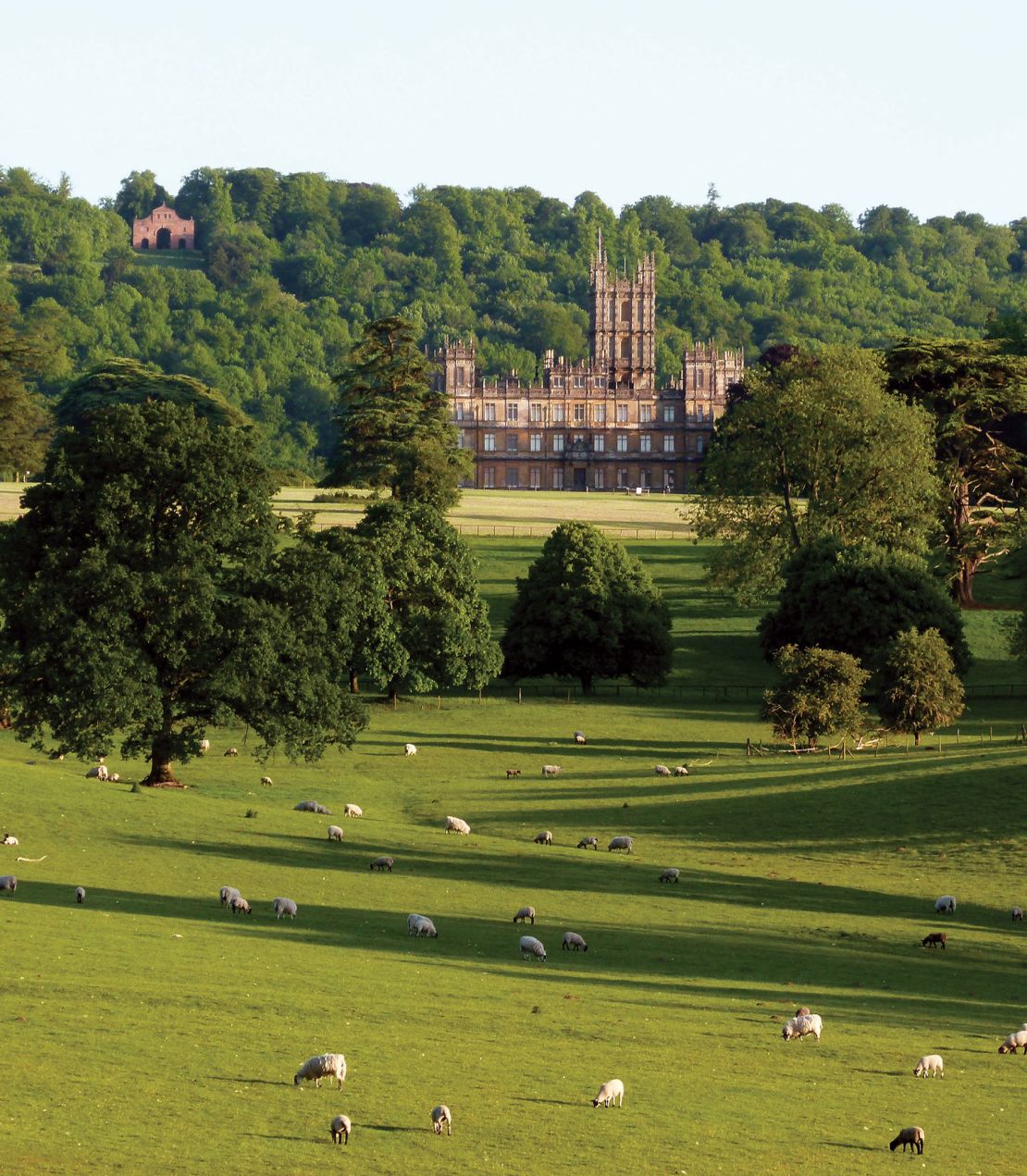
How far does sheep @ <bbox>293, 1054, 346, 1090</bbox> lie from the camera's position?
25234 millimetres

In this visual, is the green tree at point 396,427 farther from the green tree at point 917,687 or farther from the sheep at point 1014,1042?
the sheep at point 1014,1042

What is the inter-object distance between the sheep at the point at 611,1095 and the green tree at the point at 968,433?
3184 inches

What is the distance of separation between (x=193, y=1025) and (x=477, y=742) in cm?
4678

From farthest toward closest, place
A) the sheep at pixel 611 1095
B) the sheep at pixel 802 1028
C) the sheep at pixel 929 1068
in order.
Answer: the sheep at pixel 802 1028 → the sheep at pixel 929 1068 → the sheep at pixel 611 1095

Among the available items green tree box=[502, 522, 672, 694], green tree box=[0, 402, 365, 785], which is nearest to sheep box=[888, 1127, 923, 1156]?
green tree box=[0, 402, 365, 785]

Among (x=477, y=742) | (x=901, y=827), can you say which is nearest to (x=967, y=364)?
(x=477, y=742)

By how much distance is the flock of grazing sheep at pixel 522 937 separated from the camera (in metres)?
24.7

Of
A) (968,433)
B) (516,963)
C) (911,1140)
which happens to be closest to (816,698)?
(516,963)

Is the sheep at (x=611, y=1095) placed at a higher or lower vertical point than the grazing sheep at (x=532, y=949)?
higher

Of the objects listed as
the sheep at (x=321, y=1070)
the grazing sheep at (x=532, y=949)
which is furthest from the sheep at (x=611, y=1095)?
the grazing sheep at (x=532, y=949)

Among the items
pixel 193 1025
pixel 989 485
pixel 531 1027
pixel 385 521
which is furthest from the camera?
pixel 989 485

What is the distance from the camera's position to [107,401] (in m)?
152

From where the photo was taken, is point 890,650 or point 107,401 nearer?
point 890,650

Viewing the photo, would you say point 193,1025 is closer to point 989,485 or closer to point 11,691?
point 11,691
